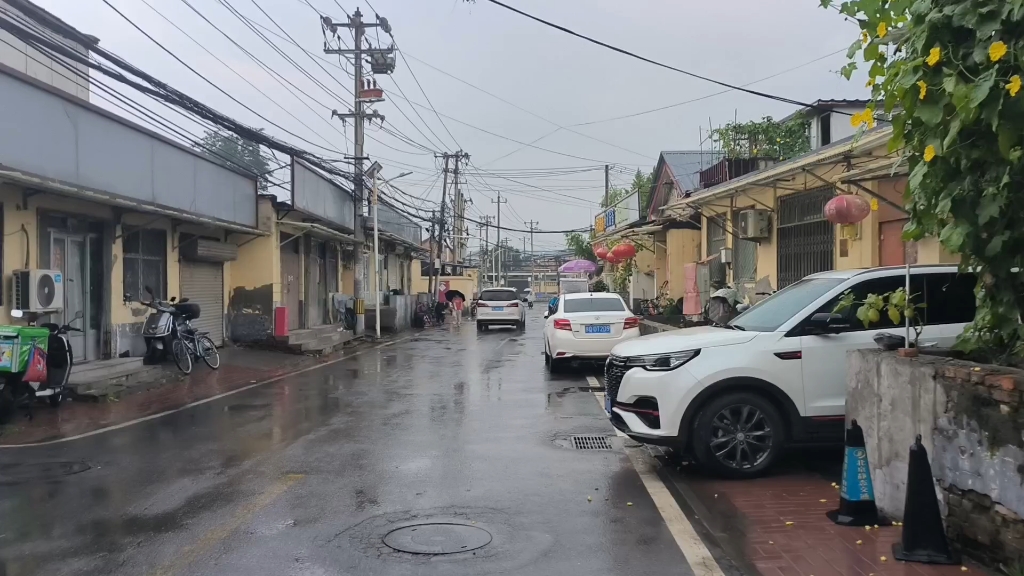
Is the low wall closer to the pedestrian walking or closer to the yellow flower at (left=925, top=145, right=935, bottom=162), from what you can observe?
the yellow flower at (left=925, top=145, right=935, bottom=162)

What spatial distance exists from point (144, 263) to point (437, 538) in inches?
523

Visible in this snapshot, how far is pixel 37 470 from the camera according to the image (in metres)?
7.59

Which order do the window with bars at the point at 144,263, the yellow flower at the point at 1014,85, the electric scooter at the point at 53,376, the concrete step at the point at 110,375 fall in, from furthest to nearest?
the window with bars at the point at 144,263 < the concrete step at the point at 110,375 < the electric scooter at the point at 53,376 < the yellow flower at the point at 1014,85

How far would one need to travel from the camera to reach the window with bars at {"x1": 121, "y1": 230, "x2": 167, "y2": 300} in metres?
15.8

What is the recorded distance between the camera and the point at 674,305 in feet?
73.8

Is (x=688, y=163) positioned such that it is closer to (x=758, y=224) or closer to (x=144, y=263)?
(x=758, y=224)

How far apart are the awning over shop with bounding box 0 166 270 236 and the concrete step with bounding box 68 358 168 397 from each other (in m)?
2.67

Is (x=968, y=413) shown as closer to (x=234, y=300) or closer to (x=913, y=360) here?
(x=913, y=360)

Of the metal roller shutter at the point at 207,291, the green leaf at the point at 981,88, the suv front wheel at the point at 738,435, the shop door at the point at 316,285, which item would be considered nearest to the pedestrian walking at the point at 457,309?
the shop door at the point at 316,285

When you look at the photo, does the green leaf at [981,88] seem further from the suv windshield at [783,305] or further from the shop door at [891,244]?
the shop door at [891,244]

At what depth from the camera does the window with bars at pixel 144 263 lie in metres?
15.8

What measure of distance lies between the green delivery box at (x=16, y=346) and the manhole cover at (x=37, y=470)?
236cm

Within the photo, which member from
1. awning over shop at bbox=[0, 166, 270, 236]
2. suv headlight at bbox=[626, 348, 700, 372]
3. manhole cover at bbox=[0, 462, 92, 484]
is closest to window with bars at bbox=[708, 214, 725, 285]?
awning over shop at bbox=[0, 166, 270, 236]

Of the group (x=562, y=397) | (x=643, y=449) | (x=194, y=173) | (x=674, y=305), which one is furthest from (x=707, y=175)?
(x=643, y=449)
